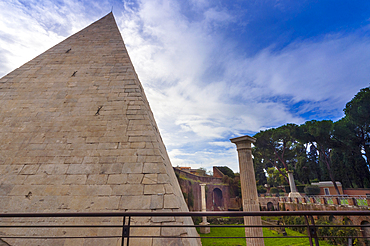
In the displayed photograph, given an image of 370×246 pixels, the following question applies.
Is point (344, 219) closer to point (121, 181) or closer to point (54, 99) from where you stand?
point (121, 181)

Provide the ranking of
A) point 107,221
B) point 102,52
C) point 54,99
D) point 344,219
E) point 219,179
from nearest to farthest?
point 107,221
point 54,99
point 102,52
point 344,219
point 219,179

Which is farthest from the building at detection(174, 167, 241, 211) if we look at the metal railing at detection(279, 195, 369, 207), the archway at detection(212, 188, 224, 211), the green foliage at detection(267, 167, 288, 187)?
the metal railing at detection(279, 195, 369, 207)

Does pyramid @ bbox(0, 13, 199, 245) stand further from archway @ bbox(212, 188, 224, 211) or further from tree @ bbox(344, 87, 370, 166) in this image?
archway @ bbox(212, 188, 224, 211)

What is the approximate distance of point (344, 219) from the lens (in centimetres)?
1224

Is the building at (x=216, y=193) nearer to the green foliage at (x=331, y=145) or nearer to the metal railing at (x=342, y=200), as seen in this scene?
the green foliage at (x=331, y=145)

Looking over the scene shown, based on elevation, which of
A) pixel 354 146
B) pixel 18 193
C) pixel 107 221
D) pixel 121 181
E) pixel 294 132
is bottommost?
pixel 107 221

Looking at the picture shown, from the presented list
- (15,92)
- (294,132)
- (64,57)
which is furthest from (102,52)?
(294,132)

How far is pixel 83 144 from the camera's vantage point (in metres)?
4.41

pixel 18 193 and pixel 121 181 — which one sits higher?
pixel 121 181

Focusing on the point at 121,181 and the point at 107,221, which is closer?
the point at 107,221

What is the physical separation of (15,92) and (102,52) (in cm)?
312

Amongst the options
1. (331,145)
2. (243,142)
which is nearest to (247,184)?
(243,142)

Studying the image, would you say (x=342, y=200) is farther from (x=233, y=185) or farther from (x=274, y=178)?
(x=274, y=178)

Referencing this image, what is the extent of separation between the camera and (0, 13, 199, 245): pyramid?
3.46 m
